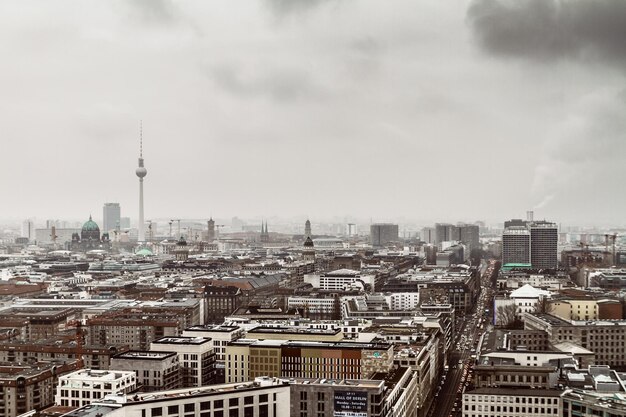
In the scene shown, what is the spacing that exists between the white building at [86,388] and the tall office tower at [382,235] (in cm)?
6185

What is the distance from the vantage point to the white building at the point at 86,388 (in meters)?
15.6

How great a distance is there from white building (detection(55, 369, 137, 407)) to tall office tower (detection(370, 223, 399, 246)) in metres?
61.8

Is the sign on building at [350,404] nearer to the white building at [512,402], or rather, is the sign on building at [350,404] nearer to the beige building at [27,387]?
the white building at [512,402]

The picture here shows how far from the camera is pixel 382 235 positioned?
3159 inches

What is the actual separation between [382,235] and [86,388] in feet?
215

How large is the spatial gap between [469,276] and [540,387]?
79.2 ft

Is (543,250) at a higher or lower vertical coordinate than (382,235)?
lower

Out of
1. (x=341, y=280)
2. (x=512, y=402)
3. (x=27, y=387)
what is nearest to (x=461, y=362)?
(x=512, y=402)

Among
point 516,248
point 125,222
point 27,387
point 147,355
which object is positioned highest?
point 125,222

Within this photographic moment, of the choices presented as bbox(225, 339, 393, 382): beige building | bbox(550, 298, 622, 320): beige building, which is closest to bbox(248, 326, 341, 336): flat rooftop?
bbox(225, 339, 393, 382): beige building

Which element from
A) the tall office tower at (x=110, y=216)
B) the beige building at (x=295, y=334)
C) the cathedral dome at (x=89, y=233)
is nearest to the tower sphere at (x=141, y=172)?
the cathedral dome at (x=89, y=233)

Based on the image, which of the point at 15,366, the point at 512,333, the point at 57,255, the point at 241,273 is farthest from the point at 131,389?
the point at 57,255

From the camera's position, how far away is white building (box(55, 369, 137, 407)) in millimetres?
15602

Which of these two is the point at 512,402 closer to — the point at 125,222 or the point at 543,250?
the point at 543,250
